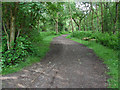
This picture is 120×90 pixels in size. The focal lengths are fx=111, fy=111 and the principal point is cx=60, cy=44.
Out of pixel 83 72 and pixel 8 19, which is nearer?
pixel 83 72

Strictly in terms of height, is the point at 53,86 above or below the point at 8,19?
below

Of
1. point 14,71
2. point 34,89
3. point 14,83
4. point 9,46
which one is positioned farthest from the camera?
point 9,46

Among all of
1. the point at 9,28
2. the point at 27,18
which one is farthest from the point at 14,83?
the point at 27,18

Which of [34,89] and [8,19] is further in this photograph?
[8,19]

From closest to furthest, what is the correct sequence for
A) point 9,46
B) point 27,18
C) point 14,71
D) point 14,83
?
point 14,83, point 14,71, point 9,46, point 27,18

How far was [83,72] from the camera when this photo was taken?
15.7 ft

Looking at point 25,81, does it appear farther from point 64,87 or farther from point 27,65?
point 27,65

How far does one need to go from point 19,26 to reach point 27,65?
2.07m

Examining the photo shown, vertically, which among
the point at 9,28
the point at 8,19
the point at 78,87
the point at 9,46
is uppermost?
the point at 8,19

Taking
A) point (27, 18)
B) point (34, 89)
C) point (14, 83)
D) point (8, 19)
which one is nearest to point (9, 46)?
point (8, 19)

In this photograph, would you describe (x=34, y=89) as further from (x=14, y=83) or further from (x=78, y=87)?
(x=78, y=87)

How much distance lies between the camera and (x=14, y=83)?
12.1 ft

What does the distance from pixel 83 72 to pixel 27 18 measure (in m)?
3.98

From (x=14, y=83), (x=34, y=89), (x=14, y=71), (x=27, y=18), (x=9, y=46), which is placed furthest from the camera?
(x=27, y=18)
